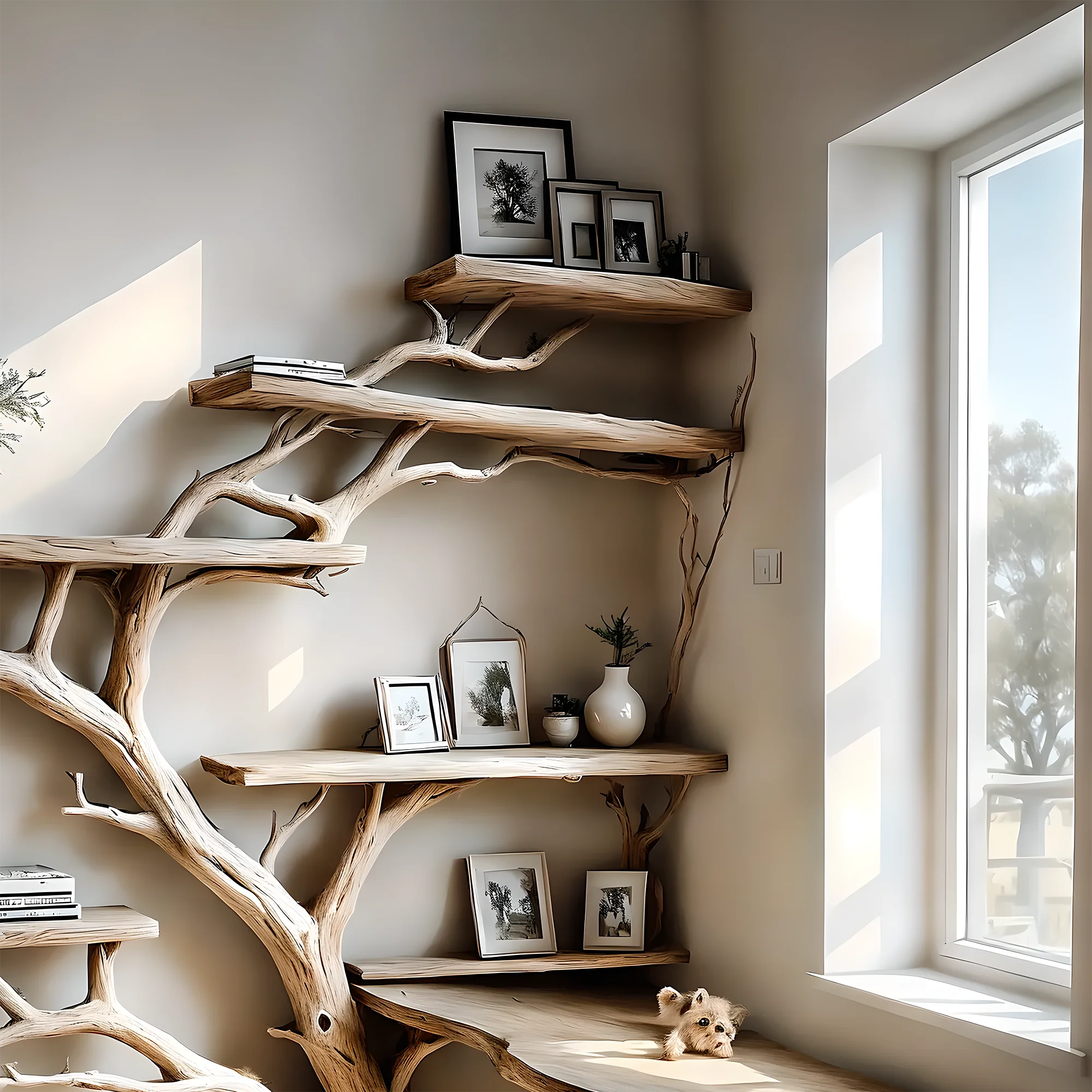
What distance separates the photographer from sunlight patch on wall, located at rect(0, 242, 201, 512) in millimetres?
2508

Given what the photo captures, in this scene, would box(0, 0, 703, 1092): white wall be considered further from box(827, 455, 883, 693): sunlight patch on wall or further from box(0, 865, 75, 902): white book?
box(827, 455, 883, 693): sunlight patch on wall

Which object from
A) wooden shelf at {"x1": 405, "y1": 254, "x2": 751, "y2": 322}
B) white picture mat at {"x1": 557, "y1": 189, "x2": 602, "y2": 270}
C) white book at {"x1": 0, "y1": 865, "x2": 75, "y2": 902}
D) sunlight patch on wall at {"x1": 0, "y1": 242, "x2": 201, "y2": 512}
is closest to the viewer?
white book at {"x1": 0, "y1": 865, "x2": 75, "y2": 902}

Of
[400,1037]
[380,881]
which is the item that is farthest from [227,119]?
[400,1037]

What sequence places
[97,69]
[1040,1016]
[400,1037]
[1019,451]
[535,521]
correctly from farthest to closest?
1. [535,521]
2. [400,1037]
3. [97,69]
4. [1019,451]
5. [1040,1016]

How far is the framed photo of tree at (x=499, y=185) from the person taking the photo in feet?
9.17

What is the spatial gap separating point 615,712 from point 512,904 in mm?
499

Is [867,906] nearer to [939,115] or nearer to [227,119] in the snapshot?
[939,115]

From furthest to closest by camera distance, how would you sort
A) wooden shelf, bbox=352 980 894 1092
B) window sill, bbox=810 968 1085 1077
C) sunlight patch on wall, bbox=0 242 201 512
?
sunlight patch on wall, bbox=0 242 201 512
wooden shelf, bbox=352 980 894 1092
window sill, bbox=810 968 1085 1077

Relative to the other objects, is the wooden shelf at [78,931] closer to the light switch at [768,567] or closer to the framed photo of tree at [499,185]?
the light switch at [768,567]

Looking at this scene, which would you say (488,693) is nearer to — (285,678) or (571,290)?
(285,678)

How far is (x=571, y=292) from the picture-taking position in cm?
269

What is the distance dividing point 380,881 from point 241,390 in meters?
1.14

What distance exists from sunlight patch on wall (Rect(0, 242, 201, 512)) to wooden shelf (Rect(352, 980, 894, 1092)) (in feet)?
4.19

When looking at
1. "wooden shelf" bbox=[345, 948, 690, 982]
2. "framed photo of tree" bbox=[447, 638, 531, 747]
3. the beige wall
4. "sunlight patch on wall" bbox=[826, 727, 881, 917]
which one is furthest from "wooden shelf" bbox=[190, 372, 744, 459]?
"wooden shelf" bbox=[345, 948, 690, 982]
